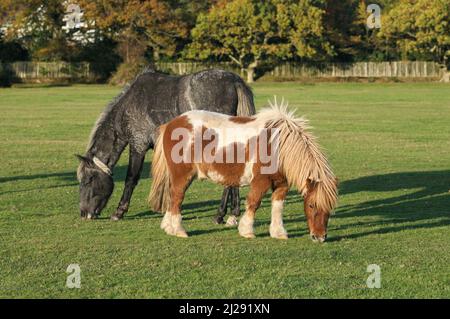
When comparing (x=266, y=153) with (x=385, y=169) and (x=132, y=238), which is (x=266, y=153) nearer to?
(x=132, y=238)

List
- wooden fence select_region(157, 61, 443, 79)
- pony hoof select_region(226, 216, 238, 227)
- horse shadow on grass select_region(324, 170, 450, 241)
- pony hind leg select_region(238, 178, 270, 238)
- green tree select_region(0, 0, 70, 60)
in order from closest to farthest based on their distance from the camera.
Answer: pony hind leg select_region(238, 178, 270, 238)
pony hoof select_region(226, 216, 238, 227)
horse shadow on grass select_region(324, 170, 450, 241)
green tree select_region(0, 0, 70, 60)
wooden fence select_region(157, 61, 443, 79)

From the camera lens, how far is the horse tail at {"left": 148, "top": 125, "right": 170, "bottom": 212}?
1220cm

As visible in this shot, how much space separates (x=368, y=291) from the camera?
9125 mm

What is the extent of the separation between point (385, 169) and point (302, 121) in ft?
28.2

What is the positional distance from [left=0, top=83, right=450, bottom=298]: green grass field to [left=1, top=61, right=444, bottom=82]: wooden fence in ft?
178

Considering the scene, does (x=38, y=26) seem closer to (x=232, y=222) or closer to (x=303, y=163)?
(x=232, y=222)

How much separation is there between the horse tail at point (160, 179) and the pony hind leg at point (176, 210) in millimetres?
136

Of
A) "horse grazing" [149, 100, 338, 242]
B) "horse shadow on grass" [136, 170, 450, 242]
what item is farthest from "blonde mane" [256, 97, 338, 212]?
"horse shadow on grass" [136, 170, 450, 242]

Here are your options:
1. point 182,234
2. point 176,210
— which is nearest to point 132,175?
point 176,210

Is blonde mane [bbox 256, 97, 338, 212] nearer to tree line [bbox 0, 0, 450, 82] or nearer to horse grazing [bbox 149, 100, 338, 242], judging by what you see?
horse grazing [bbox 149, 100, 338, 242]

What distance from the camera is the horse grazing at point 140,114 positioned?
45.2 feet

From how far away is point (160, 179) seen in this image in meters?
12.4

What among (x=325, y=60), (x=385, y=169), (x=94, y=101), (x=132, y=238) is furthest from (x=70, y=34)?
(x=132, y=238)
